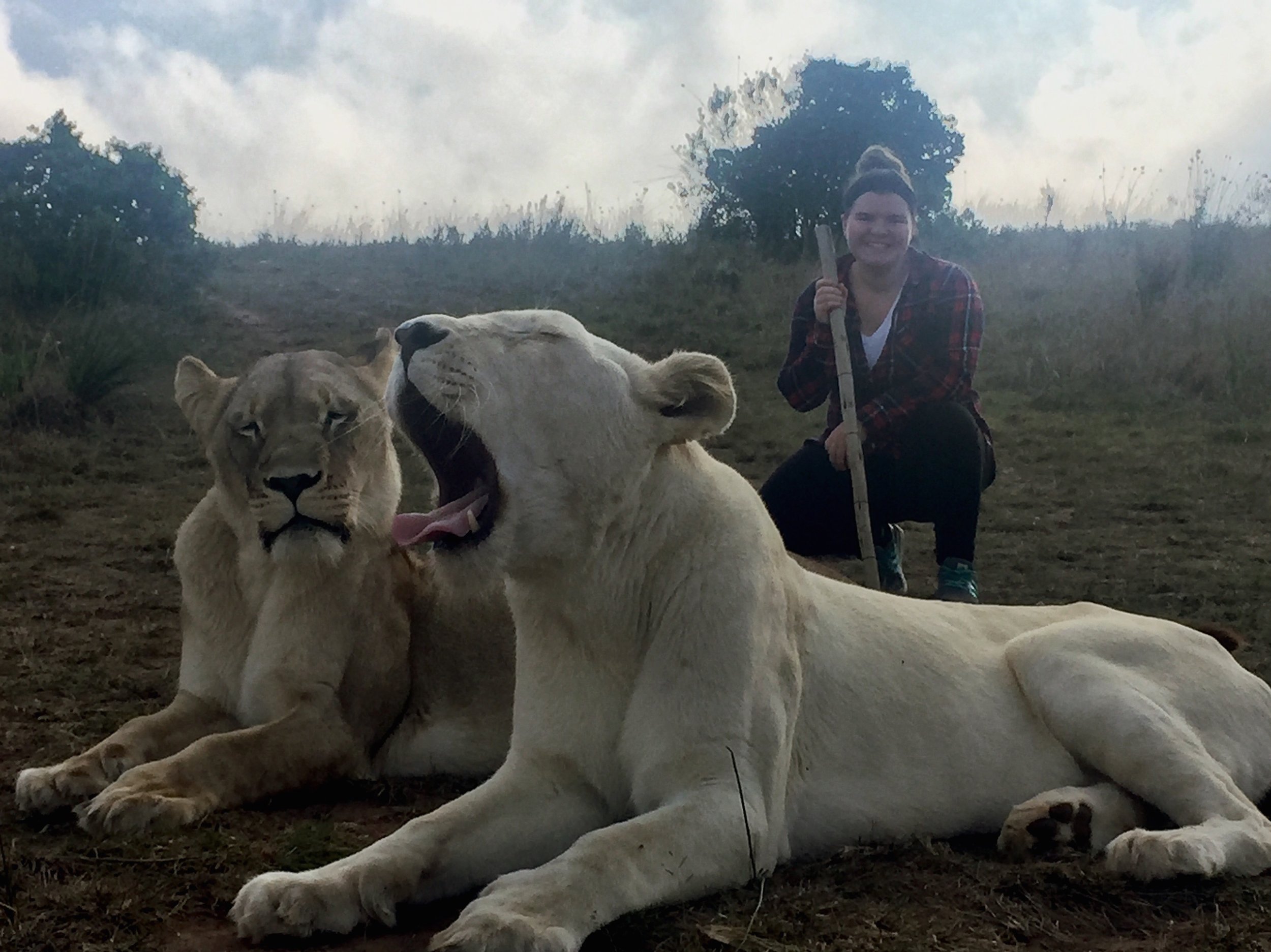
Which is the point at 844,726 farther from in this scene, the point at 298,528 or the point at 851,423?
the point at 851,423

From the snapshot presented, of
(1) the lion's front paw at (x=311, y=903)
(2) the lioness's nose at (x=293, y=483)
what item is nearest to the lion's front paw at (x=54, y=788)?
(2) the lioness's nose at (x=293, y=483)

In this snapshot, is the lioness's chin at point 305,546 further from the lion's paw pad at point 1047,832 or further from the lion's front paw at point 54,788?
the lion's paw pad at point 1047,832

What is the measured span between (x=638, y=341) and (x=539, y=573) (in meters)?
9.46

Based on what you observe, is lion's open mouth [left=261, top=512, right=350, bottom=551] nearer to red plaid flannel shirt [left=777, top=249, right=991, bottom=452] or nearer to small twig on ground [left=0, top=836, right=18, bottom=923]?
small twig on ground [left=0, top=836, right=18, bottom=923]

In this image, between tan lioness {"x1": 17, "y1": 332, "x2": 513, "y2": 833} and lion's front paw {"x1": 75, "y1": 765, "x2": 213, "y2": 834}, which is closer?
lion's front paw {"x1": 75, "y1": 765, "x2": 213, "y2": 834}

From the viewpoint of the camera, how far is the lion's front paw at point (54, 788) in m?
3.04

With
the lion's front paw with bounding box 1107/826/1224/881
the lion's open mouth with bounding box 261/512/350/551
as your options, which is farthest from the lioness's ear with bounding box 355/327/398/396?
the lion's front paw with bounding box 1107/826/1224/881

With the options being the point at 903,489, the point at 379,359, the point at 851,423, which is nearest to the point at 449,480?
the point at 379,359

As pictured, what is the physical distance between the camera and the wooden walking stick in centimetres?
491

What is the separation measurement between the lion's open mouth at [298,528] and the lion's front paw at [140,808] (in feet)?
2.46

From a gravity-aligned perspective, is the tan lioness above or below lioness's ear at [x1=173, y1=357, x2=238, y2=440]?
below

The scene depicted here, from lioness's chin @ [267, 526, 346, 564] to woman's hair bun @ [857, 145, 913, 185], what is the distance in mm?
2738

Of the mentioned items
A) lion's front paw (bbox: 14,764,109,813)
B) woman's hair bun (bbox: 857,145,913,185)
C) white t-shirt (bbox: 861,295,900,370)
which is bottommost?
lion's front paw (bbox: 14,764,109,813)

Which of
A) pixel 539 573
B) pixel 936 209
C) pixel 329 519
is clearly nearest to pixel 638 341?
pixel 936 209
